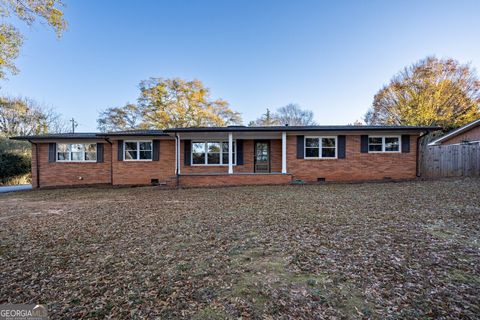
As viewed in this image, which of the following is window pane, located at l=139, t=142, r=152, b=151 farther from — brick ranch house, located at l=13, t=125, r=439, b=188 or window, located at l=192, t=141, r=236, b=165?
window, located at l=192, t=141, r=236, b=165

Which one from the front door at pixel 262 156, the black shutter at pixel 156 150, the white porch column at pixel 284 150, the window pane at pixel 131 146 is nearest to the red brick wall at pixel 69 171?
the window pane at pixel 131 146

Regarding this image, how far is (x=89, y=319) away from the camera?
195cm

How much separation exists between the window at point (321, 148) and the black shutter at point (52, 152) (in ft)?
47.3

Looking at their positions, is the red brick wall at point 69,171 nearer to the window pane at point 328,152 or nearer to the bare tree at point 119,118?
the window pane at point 328,152

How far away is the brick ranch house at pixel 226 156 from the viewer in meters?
11.3

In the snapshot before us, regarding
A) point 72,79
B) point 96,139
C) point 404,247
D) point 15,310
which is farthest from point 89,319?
point 72,79

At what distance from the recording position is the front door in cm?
1299

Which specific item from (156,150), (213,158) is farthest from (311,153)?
(156,150)

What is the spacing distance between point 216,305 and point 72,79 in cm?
2282

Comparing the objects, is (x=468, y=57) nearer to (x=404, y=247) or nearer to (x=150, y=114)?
(x=404, y=247)

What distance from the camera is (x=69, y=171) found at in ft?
42.5

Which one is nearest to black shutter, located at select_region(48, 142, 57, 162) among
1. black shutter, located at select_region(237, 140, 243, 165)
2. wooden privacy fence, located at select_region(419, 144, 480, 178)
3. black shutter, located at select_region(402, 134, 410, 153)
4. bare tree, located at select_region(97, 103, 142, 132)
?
black shutter, located at select_region(237, 140, 243, 165)

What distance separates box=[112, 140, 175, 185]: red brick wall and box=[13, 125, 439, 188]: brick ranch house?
2.1 inches

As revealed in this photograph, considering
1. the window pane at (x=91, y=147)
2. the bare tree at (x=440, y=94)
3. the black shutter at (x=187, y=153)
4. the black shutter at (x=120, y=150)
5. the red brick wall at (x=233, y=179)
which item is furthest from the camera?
the bare tree at (x=440, y=94)
